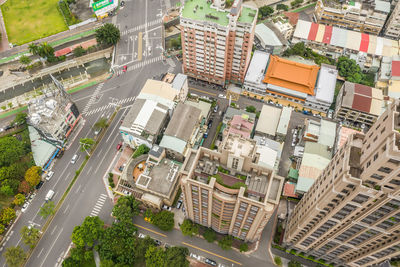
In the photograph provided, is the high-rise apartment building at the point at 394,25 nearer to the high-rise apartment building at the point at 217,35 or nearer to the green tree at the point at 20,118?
the high-rise apartment building at the point at 217,35

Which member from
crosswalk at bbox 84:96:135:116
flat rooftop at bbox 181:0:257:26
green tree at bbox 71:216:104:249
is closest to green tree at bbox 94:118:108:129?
crosswalk at bbox 84:96:135:116

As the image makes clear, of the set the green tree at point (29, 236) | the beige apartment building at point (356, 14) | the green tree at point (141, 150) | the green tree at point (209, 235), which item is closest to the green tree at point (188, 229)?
the green tree at point (209, 235)

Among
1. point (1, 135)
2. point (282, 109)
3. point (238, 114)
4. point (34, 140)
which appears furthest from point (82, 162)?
point (282, 109)

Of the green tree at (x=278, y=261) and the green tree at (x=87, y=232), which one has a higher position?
the green tree at (x=278, y=261)

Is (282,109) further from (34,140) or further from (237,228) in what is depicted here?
(34,140)

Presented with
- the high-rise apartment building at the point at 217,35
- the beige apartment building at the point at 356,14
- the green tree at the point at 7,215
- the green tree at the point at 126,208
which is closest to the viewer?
the green tree at the point at 126,208

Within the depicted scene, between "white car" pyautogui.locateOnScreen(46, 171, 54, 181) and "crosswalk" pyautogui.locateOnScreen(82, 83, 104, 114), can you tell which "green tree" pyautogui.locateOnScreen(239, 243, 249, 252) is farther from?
"crosswalk" pyautogui.locateOnScreen(82, 83, 104, 114)
